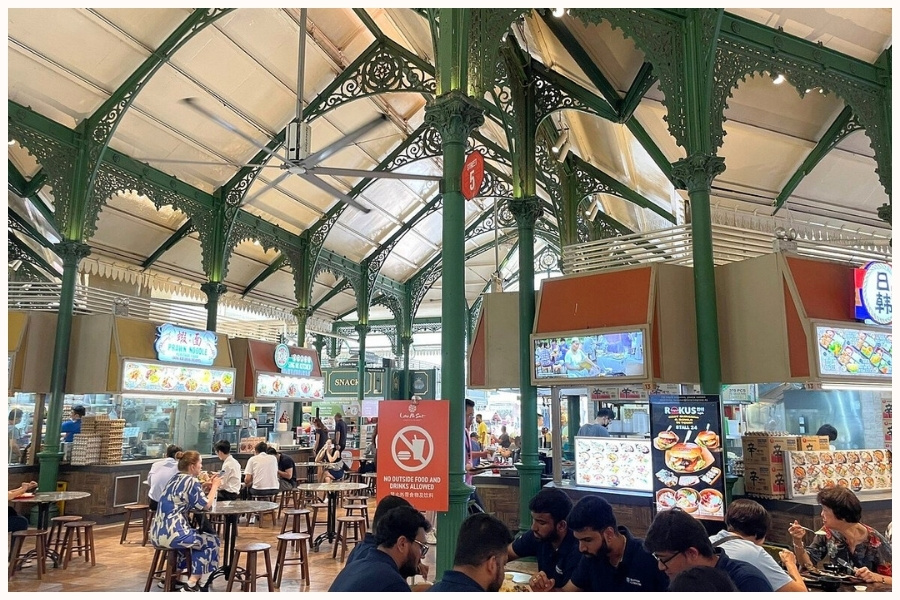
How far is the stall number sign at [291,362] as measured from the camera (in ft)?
48.4

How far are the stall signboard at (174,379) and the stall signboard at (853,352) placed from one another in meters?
9.82

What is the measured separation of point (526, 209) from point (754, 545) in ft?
19.6

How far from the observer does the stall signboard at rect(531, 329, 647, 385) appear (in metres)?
6.74

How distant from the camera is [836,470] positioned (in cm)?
695

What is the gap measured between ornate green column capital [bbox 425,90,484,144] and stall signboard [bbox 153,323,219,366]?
25.5 feet

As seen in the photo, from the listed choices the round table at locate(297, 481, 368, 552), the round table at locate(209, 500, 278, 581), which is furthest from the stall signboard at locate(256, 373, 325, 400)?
the round table at locate(209, 500, 278, 581)

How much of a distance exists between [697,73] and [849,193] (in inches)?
175

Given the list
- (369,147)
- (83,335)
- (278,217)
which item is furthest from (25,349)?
(369,147)

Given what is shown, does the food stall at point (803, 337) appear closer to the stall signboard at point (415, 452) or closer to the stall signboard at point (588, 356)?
the stall signboard at point (588, 356)

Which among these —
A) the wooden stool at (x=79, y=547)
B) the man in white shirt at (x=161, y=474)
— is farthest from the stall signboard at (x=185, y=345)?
the wooden stool at (x=79, y=547)

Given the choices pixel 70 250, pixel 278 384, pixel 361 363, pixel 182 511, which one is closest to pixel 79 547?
pixel 182 511

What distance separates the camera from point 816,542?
439cm

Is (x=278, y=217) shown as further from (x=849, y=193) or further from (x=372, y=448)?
(x=849, y=193)

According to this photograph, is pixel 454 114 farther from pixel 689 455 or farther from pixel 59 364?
pixel 59 364
